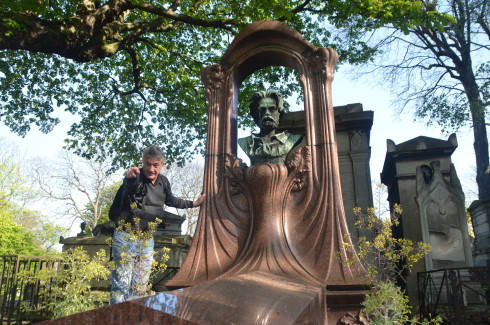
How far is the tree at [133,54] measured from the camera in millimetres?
8758

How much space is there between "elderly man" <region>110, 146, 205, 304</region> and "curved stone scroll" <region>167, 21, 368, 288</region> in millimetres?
500

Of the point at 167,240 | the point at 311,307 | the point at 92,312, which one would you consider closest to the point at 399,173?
the point at 167,240

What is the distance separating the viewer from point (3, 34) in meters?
7.79

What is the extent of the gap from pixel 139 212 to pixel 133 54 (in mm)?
9889

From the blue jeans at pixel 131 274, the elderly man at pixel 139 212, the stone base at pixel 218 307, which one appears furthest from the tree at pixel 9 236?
the stone base at pixel 218 307

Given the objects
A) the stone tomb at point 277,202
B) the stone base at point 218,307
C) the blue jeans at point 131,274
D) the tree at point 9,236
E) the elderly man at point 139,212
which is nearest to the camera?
the stone base at point 218,307

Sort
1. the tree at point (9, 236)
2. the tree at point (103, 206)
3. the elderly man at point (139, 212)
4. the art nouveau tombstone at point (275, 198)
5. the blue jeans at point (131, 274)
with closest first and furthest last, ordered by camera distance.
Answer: the blue jeans at point (131, 274)
the elderly man at point (139, 212)
the art nouveau tombstone at point (275, 198)
the tree at point (9, 236)
the tree at point (103, 206)

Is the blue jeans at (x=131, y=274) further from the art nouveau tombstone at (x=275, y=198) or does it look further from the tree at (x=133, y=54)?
the tree at (x=133, y=54)

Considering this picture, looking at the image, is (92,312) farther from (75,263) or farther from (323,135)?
(323,135)

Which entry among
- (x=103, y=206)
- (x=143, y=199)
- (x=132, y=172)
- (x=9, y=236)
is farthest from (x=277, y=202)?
(x=103, y=206)

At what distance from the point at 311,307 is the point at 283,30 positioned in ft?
13.0

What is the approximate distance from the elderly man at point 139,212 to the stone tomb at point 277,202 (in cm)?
50

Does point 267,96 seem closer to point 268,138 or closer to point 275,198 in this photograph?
point 268,138

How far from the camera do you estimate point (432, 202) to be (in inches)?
331
